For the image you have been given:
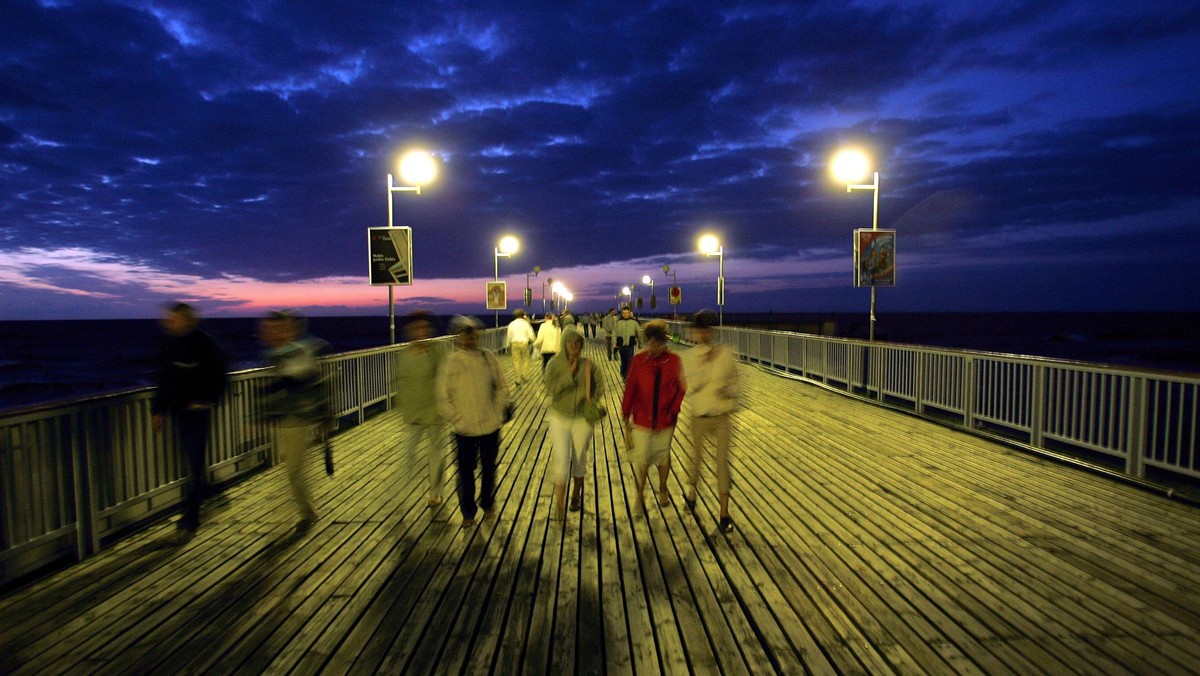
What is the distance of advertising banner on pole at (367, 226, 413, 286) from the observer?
440 inches

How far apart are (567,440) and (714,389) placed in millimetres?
1323

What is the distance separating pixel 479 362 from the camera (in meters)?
5.45

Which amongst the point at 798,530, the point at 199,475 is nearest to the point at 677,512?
the point at 798,530

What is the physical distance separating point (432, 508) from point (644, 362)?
96.1 inches

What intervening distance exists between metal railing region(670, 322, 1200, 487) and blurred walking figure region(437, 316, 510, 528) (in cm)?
605

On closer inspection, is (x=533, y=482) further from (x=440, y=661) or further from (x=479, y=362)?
(x=440, y=661)

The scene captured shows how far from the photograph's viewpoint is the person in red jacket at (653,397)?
538cm

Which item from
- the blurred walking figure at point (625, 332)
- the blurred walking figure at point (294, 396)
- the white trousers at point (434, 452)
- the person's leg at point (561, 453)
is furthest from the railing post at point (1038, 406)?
the blurred walking figure at point (294, 396)

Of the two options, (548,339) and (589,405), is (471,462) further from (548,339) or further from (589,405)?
(548,339)

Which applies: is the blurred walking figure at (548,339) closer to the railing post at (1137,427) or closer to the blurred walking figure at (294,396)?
the blurred walking figure at (294,396)

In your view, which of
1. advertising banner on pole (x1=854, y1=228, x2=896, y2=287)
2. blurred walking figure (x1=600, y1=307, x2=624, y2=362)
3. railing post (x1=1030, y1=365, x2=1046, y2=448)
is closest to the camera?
railing post (x1=1030, y1=365, x2=1046, y2=448)

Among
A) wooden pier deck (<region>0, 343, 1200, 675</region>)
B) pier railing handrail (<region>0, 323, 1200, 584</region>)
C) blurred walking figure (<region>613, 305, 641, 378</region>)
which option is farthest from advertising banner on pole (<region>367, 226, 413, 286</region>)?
wooden pier deck (<region>0, 343, 1200, 675</region>)

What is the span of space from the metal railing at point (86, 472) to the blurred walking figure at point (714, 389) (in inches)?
179

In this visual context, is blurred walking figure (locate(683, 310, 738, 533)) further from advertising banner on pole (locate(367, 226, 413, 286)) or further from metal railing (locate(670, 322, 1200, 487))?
advertising banner on pole (locate(367, 226, 413, 286))
